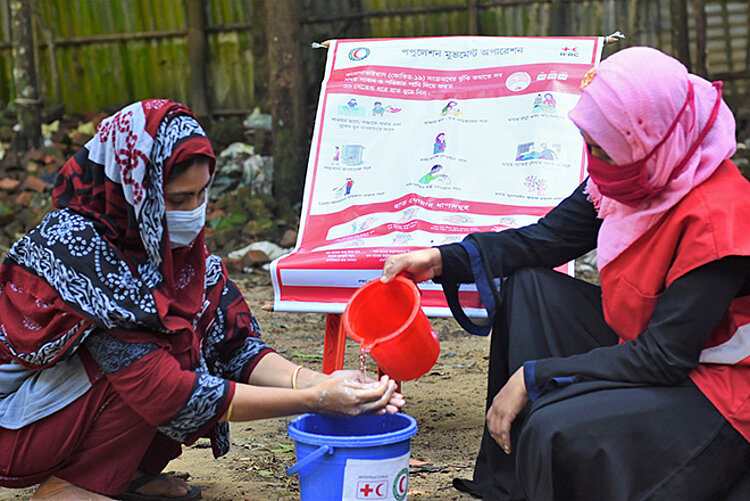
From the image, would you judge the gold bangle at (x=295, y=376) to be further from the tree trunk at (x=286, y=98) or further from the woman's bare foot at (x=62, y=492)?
the tree trunk at (x=286, y=98)

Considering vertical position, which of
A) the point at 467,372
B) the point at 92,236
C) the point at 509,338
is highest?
the point at 92,236

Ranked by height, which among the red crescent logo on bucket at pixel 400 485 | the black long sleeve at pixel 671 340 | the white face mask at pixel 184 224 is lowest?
the red crescent logo on bucket at pixel 400 485

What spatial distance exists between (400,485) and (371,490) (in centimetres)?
10

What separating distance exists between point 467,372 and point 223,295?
70.9 inches

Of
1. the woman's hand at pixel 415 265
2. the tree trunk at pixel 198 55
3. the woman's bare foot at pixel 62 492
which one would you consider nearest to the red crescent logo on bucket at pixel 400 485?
the woman's hand at pixel 415 265

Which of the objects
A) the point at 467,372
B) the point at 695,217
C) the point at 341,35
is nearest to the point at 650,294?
the point at 695,217

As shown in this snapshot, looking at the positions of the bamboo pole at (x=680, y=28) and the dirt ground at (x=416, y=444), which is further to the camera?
the bamboo pole at (x=680, y=28)

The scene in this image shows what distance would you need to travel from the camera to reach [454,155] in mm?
3533

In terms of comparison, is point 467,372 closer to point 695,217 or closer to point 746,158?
point 695,217

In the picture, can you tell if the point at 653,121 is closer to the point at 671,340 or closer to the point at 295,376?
the point at 671,340

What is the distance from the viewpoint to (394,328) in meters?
Result: 2.71

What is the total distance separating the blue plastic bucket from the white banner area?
900 mm

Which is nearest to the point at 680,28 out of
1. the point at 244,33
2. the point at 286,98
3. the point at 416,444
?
the point at 286,98

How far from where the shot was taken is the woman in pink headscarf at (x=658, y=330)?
2.00 m
